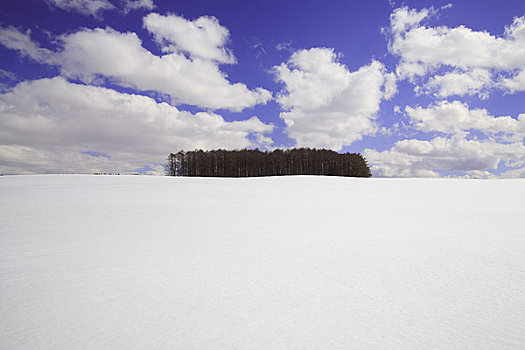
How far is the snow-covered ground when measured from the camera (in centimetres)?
242

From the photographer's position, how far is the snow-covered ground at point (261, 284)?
2424 millimetres

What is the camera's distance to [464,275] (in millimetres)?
3504

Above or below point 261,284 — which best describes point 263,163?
above

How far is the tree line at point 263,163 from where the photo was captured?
4394 centimetres

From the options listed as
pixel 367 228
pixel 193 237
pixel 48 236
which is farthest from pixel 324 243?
pixel 48 236

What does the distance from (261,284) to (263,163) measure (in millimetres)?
41793

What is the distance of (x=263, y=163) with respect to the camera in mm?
45000

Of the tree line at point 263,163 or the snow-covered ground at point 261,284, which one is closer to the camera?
the snow-covered ground at point 261,284

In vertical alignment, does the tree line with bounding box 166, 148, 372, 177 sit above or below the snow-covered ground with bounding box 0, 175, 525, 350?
above

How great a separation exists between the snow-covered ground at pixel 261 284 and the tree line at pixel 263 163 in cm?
3797

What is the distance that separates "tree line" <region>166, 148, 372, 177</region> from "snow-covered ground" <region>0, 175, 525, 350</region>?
125 ft

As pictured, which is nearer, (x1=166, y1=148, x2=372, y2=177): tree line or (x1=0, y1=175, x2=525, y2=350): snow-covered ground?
(x1=0, y1=175, x2=525, y2=350): snow-covered ground

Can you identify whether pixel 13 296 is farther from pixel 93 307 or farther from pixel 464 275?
pixel 464 275

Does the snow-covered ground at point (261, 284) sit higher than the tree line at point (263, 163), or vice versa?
the tree line at point (263, 163)
